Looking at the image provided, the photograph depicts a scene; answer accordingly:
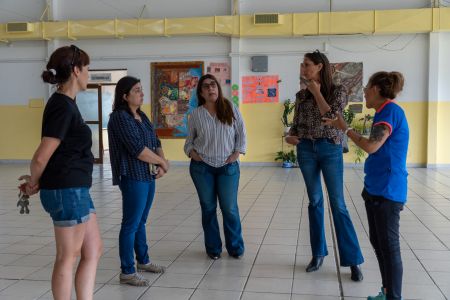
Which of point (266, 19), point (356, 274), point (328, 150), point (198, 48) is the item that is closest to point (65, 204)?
point (328, 150)

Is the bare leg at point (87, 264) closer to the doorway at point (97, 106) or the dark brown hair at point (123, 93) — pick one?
the dark brown hair at point (123, 93)

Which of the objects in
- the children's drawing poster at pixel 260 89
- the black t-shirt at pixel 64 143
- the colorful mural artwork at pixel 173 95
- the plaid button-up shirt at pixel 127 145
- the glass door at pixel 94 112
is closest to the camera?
the black t-shirt at pixel 64 143

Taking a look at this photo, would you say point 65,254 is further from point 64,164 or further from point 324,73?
point 324,73

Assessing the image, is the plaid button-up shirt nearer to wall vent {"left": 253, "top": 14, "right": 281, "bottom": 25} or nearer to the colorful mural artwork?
wall vent {"left": 253, "top": 14, "right": 281, "bottom": 25}

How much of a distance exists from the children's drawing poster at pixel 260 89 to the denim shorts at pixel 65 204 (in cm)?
883

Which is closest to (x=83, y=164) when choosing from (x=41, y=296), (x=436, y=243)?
(x=41, y=296)

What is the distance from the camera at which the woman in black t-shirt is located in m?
2.12

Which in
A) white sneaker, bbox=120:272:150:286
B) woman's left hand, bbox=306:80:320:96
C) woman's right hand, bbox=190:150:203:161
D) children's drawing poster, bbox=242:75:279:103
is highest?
children's drawing poster, bbox=242:75:279:103

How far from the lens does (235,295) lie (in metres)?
3.06

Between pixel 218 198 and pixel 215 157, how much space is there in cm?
36

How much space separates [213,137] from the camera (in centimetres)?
376

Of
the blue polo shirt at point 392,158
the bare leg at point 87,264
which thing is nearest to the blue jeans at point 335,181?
the blue polo shirt at point 392,158

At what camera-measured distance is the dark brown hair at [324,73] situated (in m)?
3.29

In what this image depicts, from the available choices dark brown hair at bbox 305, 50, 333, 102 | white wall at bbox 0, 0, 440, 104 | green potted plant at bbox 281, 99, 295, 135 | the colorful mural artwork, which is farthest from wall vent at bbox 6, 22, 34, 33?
dark brown hair at bbox 305, 50, 333, 102
